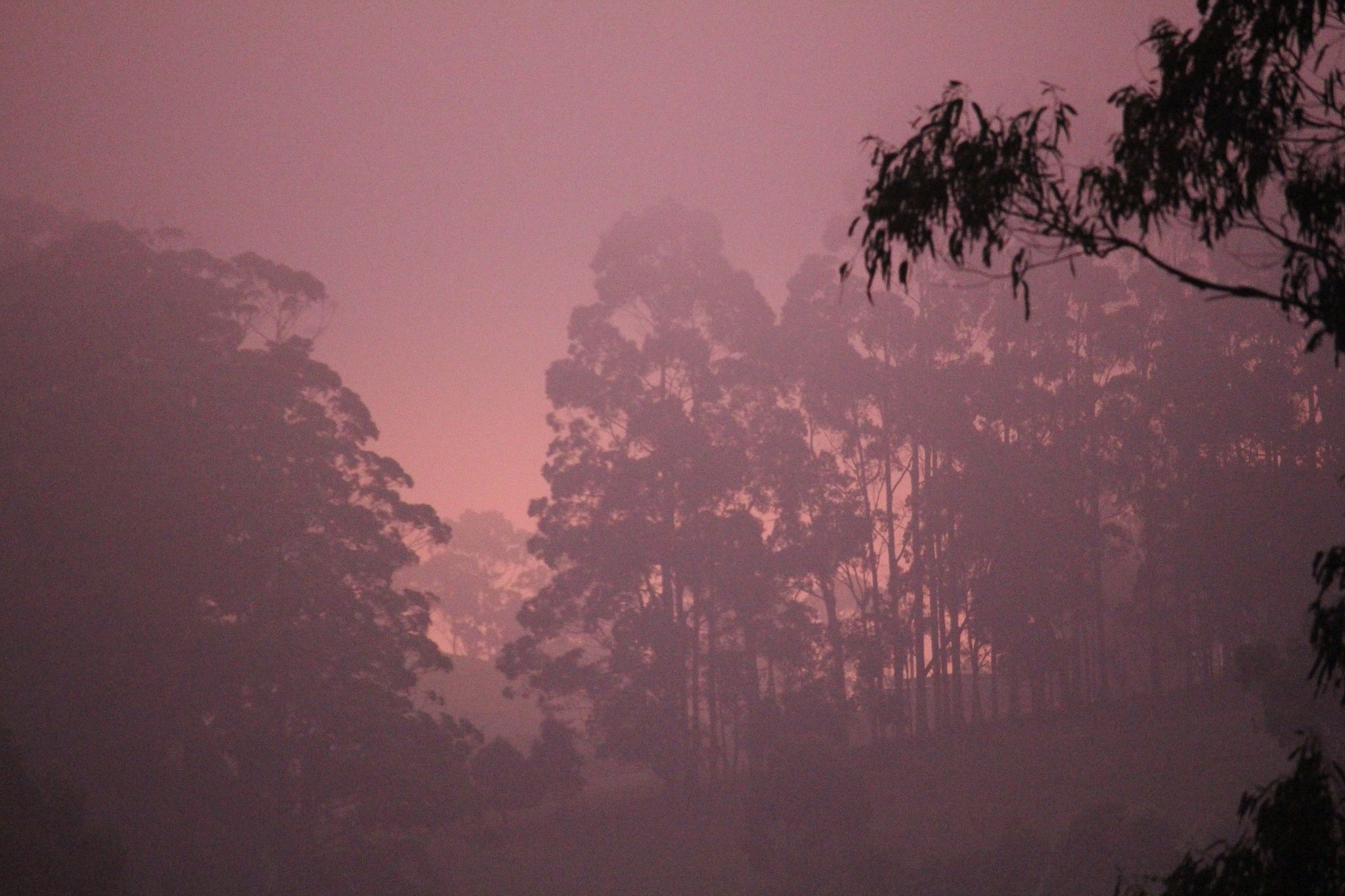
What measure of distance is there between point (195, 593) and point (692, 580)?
13.7 metres

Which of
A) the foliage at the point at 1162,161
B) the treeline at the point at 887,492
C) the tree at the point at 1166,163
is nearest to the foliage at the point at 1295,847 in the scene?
the tree at the point at 1166,163

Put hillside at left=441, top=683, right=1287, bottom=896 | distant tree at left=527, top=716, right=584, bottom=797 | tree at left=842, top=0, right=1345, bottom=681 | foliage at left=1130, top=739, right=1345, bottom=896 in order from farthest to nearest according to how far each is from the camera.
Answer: distant tree at left=527, top=716, right=584, bottom=797 < hillside at left=441, top=683, right=1287, bottom=896 < tree at left=842, top=0, right=1345, bottom=681 < foliage at left=1130, top=739, right=1345, bottom=896

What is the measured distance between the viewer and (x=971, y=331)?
36.3m

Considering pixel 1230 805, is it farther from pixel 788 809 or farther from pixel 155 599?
pixel 155 599

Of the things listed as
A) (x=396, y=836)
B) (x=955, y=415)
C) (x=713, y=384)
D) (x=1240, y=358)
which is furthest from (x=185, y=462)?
(x=1240, y=358)

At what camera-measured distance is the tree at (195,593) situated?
25047 millimetres

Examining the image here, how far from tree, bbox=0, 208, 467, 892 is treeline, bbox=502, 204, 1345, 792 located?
606 cm

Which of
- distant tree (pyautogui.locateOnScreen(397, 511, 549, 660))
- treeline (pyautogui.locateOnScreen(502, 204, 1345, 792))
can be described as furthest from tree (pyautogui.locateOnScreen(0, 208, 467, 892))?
distant tree (pyautogui.locateOnScreen(397, 511, 549, 660))

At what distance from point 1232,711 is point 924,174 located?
83.0ft

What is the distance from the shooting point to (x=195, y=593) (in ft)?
86.8

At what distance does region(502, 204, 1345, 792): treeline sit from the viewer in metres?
32.2

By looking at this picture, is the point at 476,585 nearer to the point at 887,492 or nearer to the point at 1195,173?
the point at 887,492

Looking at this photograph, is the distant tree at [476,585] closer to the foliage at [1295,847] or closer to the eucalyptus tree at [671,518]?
the eucalyptus tree at [671,518]

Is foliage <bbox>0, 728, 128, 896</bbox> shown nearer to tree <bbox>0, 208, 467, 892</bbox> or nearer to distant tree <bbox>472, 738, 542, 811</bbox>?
tree <bbox>0, 208, 467, 892</bbox>
